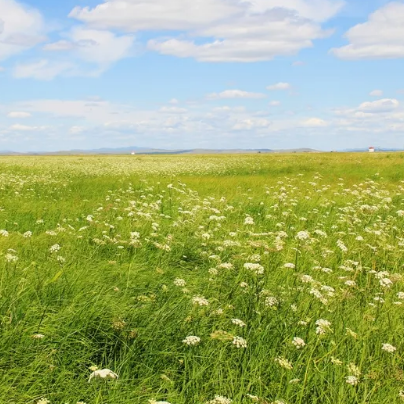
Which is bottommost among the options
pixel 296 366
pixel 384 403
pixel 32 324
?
pixel 384 403

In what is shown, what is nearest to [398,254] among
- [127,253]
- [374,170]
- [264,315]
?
[264,315]

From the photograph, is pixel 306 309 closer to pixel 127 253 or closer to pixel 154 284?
pixel 154 284

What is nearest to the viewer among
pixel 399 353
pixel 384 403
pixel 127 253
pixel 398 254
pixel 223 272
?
pixel 384 403

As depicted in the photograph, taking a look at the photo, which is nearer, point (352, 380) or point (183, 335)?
point (352, 380)

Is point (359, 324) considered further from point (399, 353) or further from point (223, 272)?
point (223, 272)

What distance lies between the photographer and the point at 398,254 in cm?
839

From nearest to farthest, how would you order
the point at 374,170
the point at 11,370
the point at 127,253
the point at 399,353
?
the point at 11,370
the point at 399,353
the point at 127,253
the point at 374,170

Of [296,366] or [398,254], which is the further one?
[398,254]

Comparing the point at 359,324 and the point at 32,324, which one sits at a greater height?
the point at 32,324

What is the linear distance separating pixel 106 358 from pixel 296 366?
1.81m

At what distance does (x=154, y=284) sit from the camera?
6031mm

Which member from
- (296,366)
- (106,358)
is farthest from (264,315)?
(106,358)

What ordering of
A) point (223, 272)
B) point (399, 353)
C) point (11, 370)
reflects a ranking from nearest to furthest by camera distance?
point (11, 370)
point (399, 353)
point (223, 272)

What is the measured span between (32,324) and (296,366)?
8.53 ft
